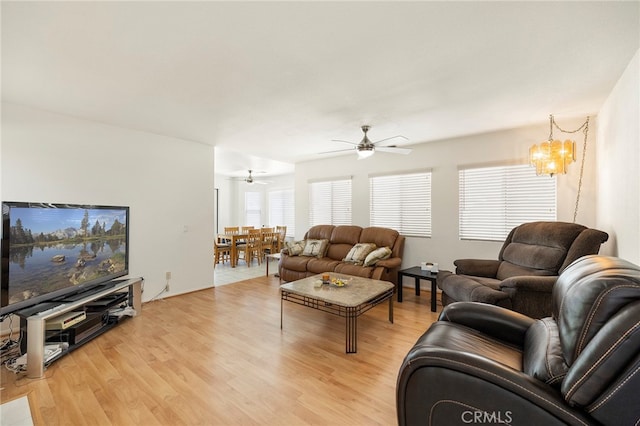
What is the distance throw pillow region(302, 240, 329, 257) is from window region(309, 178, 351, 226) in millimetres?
767

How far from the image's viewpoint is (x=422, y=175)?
4.56 m

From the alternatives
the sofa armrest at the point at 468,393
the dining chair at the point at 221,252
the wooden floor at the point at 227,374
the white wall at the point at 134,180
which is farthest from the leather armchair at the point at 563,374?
the dining chair at the point at 221,252

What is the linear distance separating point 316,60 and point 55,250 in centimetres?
294

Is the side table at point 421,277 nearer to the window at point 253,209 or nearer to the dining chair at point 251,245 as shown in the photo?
the dining chair at point 251,245

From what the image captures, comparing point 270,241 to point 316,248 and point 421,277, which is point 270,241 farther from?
point 421,277

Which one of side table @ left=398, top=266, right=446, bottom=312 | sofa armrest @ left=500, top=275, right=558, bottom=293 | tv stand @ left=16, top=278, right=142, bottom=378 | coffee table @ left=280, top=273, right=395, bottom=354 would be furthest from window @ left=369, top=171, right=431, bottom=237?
tv stand @ left=16, top=278, right=142, bottom=378

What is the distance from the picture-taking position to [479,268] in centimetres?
334

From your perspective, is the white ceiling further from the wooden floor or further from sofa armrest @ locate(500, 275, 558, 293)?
the wooden floor

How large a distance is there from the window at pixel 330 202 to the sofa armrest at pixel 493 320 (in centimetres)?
363

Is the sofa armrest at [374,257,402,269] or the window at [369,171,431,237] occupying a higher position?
the window at [369,171,431,237]

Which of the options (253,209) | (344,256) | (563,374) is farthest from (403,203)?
(253,209)

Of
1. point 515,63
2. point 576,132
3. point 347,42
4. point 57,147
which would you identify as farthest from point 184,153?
point 576,132

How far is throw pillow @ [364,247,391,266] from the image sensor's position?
13.2 feet

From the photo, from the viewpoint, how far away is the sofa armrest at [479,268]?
3.31 meters
